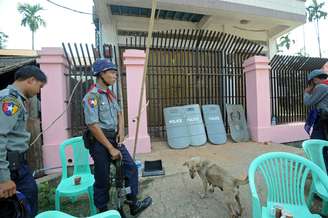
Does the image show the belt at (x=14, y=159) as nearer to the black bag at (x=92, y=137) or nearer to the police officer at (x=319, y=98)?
the black bag at (x=92, y=137)

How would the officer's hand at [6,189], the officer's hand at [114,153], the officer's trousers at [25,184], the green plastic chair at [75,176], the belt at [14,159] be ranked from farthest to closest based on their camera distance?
the green plastic chair at [75,176] → the officer's hand at [114,153] → the officer's trousers at [25,184] → the belt at [14,159] → the officer's hand at [6,189]

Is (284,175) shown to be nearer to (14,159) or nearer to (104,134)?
(104,134)

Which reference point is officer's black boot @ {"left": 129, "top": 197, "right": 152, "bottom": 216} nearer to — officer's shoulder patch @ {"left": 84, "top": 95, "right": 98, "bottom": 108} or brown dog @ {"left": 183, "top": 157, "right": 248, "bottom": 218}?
brown dog @ {"left": 183, "top": 157, "right": 248, "bottom": 218}

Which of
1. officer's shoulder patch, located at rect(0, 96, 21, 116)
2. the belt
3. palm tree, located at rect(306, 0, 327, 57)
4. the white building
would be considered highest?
palm tree, located at rect(306, 0, 327, 57)

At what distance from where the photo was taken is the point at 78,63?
16.4 feet

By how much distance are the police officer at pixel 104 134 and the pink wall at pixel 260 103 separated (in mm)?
4294

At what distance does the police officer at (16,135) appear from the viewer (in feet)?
5.28

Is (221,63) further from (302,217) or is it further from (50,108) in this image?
(302,217)

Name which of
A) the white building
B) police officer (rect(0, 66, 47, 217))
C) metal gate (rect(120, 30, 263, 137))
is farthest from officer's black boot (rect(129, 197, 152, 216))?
the white building

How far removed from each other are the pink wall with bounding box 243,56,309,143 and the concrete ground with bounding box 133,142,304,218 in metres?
0.56

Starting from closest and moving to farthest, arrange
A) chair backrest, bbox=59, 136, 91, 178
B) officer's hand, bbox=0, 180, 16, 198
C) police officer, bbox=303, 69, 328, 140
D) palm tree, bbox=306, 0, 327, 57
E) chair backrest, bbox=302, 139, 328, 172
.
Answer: officer's hand, bbox=0, 180, 16, 198 → chair backrest, bbox=302, 139, 328, 172 → police officer, bbox=303, 69, 328, 140 → chair backrest, bbox=59, 136, 91, 178 → palm tree, bbox=306, 0, 327, 57

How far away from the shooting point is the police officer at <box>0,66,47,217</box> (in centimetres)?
161

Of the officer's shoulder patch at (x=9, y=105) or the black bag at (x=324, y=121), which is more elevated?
the officer's shoulder patch at (x=9, y=105)

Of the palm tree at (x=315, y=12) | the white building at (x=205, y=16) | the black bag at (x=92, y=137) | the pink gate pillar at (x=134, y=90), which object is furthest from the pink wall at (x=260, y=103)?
the palm tree at (x=315, y=12)
